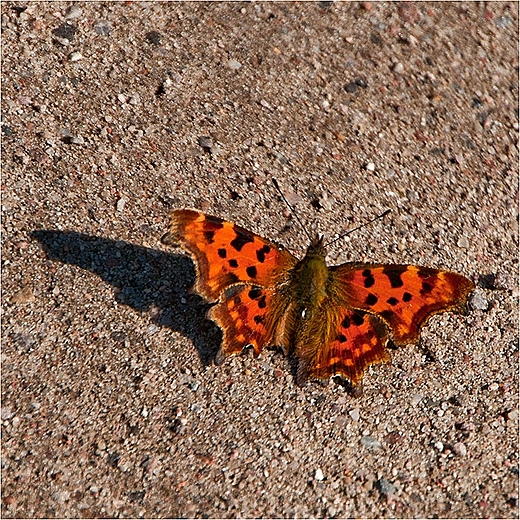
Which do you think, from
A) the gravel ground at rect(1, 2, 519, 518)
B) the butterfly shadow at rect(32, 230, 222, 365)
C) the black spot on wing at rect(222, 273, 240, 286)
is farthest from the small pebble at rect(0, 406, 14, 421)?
the black spot on wing at rect(222, 273, 240, 286)

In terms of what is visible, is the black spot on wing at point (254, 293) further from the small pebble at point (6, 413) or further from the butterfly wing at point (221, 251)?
the small pebble at point (6, 413)

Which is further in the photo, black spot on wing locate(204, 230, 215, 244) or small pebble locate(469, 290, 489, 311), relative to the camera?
small pebble locate(469, 290, 489, 311)

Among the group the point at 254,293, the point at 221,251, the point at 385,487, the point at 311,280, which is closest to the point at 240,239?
the point at 221,251

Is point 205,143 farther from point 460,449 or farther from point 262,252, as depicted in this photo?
point 460,449

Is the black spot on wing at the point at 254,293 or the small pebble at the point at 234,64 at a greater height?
the small pebble at the point at 234,64

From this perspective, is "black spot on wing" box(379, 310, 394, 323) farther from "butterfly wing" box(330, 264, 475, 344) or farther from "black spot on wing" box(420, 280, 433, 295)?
"black spot on wing" box(420, 280, 433, 295)

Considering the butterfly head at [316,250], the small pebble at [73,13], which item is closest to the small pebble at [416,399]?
the butterfly head at [316,250]
